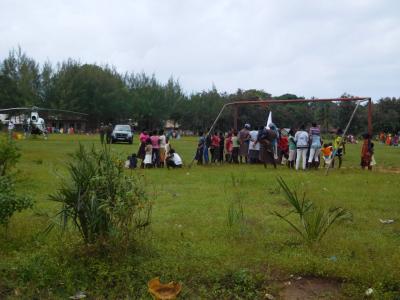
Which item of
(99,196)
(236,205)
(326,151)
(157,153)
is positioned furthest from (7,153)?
(326,151)

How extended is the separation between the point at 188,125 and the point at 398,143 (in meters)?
40.3

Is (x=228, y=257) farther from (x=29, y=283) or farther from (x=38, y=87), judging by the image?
(x=38, y=87)

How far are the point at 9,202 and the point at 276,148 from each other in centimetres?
1421

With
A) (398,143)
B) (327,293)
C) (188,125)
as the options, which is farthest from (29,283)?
(188,125)

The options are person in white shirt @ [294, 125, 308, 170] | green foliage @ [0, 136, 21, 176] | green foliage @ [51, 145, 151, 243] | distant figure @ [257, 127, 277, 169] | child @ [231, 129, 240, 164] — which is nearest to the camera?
green foliage @ [51, 145, 151, 243]

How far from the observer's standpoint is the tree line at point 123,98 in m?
60.7

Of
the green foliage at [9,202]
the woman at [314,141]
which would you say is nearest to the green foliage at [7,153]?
the green foliage at [9,202]

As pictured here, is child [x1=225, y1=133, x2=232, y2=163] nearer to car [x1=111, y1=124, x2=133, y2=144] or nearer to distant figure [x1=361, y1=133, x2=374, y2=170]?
distant figure [x1=361, y1=133, x2=374, y2=170]

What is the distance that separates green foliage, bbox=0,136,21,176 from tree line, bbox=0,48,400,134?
40.2 metres

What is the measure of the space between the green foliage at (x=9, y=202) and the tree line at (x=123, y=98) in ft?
140

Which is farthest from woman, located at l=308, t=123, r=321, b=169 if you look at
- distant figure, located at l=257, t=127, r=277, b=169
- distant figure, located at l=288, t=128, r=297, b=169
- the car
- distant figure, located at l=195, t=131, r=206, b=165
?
the car

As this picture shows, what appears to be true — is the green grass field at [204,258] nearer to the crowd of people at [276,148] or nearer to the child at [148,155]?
the crowd of people at [276,148]

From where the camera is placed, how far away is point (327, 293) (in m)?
4.80

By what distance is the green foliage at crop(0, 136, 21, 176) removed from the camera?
838 cm
